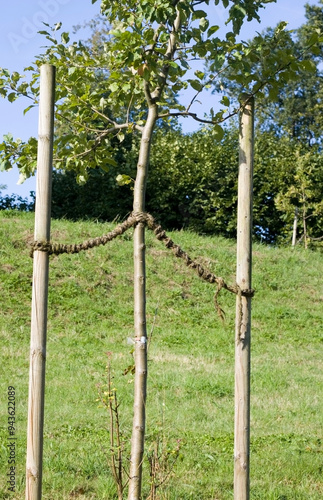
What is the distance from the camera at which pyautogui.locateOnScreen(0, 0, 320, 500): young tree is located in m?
3.64

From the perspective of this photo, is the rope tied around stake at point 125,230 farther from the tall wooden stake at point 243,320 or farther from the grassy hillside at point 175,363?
the grassy hillside at point 175,363

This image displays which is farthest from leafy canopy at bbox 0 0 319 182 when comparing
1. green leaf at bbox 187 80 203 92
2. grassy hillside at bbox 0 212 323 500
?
grassy hillside at bbox 0 212 323 500

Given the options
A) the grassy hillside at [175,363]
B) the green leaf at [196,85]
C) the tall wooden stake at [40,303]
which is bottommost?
the grassy hillside at [175,363]

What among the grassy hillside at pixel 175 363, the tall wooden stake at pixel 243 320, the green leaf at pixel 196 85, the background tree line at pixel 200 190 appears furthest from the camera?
the background tree line at pixel 200 190

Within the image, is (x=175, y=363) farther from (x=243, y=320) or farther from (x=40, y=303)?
(x=40, y=303)

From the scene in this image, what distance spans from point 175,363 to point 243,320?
6.11 metres

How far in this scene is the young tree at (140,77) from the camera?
11.9 ft

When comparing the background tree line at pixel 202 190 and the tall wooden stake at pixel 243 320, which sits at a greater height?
the background tree line at pixel 202 190

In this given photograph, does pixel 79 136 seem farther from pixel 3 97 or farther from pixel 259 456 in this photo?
pixel 259 456

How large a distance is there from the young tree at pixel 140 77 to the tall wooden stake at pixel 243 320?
0.18 m

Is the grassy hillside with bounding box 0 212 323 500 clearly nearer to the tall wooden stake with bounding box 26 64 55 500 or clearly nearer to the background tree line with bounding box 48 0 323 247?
the tall wooden stake with bounding box 26 64 55 500

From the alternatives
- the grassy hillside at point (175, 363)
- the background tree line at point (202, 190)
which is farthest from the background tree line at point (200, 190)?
the grassy hillside at point (175, 363)

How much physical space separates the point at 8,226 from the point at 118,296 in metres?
3.50

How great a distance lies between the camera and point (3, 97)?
4395 mm
